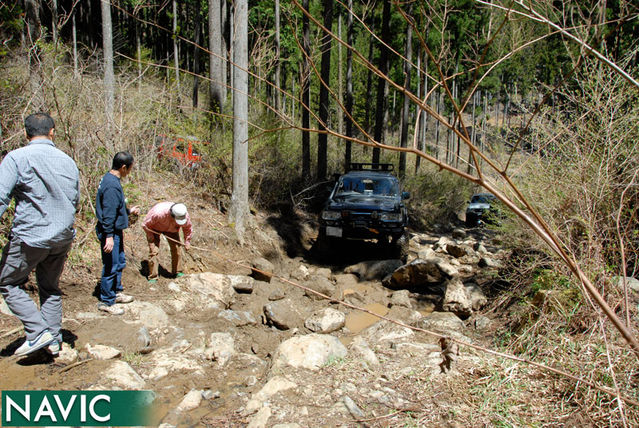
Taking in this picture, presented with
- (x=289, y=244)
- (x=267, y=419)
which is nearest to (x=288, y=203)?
(x=289, y=244)

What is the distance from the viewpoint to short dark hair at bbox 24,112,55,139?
369 centimetres

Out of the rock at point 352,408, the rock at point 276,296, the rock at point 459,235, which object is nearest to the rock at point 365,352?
the rock at point 352,408

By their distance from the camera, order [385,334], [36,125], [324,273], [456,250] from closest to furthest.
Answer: [36,125] < [385,334] < [324,273] < [456,250]

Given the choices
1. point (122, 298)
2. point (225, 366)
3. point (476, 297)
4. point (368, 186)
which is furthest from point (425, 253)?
point (122, 298)

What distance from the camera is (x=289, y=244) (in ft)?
34.5

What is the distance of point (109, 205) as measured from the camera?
500cm

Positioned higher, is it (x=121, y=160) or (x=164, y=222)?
(x=121, y=160)

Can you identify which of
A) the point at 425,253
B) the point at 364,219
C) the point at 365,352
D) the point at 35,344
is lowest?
the point at 425,253

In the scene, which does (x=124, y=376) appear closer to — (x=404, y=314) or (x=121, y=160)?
(x=121, y=160)

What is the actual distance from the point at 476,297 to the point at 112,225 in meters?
5.38

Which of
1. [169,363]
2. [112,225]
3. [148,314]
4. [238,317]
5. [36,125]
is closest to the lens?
[36,125]

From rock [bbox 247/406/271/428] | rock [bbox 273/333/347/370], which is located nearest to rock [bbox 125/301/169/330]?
rock [bbox 273/333/347/370]

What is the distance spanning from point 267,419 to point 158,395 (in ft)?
3.76

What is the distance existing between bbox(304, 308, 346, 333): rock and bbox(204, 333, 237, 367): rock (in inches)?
48.1
